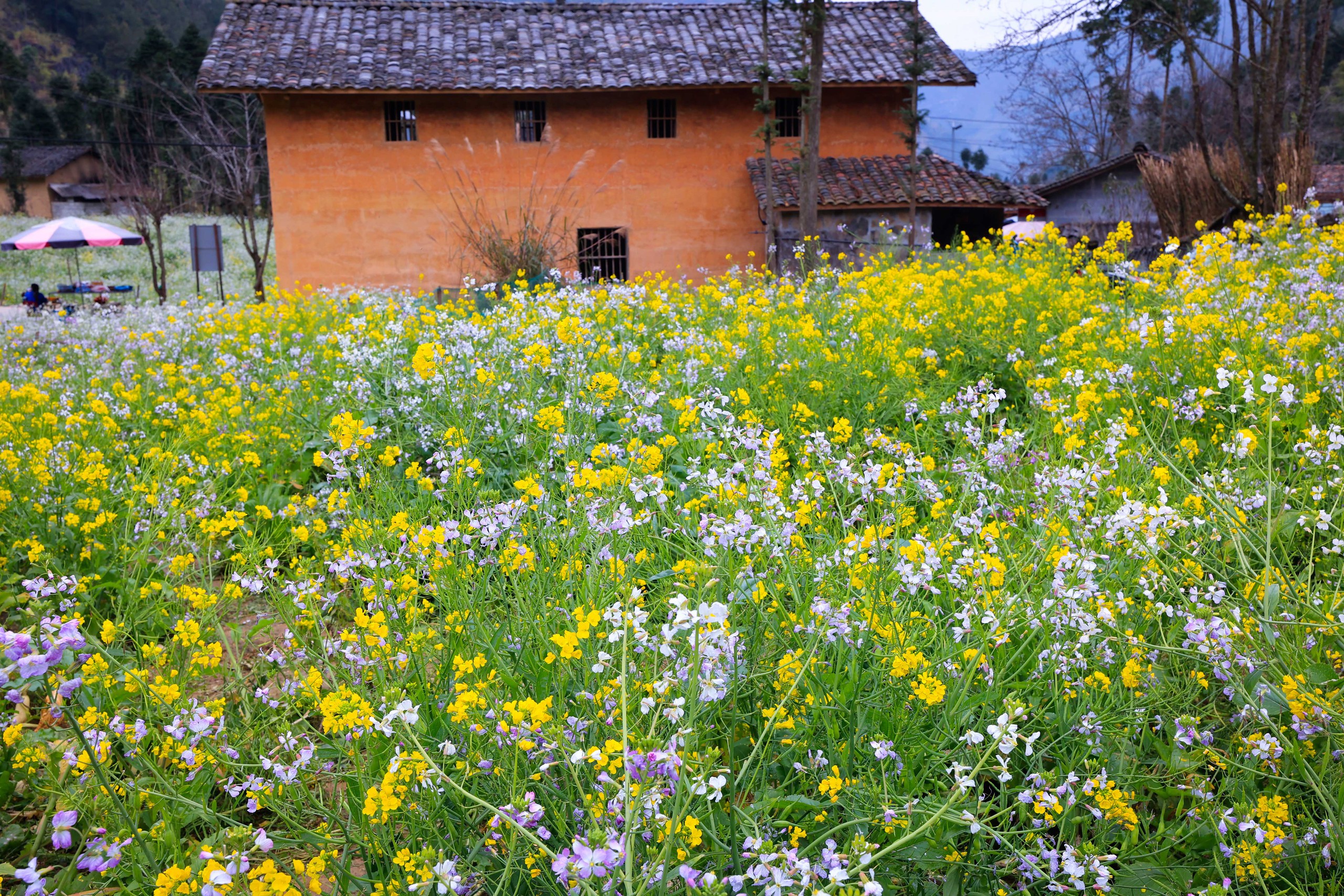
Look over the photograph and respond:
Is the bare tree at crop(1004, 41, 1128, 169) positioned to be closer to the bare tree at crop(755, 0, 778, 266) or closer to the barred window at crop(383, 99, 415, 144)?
the bare tree at crop(755, 0, 778, 266)

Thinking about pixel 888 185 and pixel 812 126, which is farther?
pixel 888 185

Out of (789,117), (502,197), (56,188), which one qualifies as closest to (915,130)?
(789,117)

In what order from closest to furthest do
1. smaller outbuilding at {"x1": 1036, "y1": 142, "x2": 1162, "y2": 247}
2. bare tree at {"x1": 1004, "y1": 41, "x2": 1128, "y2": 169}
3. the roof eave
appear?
the roof eave < smaller outbuilding at {"x1": 1036, "y1": 142, "x2": 1162, "y2": 247} < bare tree at {"x1": 1004, "y1": 41, "x2": 1128, "y2": 169}

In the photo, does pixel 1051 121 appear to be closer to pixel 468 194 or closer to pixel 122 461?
pixel 468 194

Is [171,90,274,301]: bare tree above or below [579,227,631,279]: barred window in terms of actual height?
above

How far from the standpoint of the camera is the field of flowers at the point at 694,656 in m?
1.66

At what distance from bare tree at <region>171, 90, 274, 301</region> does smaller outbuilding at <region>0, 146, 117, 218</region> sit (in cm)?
693

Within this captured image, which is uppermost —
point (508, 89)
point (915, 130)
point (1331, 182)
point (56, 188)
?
point (56, 188)

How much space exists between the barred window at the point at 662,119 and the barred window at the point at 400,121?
4.95 meters

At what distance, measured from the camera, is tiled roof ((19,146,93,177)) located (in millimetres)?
46969

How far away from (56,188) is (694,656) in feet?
195

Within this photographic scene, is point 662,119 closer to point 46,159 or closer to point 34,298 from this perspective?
point 34,298

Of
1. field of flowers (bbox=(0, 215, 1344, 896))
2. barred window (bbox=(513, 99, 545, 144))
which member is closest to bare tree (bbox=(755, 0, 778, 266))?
barred window (bbox=(513, 99, 545, 144))

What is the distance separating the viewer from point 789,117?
62.8 feet
